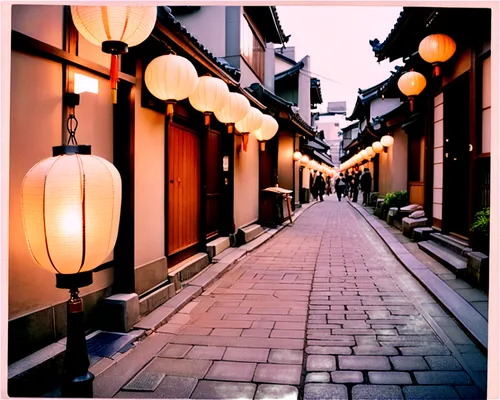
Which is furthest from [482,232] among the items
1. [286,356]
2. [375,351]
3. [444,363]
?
[286,356]

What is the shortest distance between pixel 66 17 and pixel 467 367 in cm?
593

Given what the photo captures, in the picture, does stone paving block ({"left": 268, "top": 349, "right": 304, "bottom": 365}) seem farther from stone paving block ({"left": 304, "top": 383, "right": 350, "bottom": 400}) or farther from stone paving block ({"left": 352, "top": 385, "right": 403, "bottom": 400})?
stone paving block ({"left": 352, "top": 385, "right": 403, "bottom": 400})

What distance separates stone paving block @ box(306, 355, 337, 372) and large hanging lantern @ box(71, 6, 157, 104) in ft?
12.3

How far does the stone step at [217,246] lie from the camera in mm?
10141

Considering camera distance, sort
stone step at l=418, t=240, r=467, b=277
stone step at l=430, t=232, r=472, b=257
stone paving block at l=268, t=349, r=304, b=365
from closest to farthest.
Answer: stone paving block at l=268, t=349, r=304, b=365 → stone step at l=418, t=240, r=467, b=277 → stone step at l=430, t=232, r=472, b=257

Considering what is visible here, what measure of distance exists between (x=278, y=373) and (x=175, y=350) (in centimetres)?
141

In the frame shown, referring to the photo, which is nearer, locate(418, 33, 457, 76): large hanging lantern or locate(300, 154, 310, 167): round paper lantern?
locate(418, 33, 457, 76): large hanging lantern

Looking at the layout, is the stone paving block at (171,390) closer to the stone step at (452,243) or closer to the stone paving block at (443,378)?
the stone paving block at (443,378)

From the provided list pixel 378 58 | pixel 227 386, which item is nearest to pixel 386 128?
pixel 378 58

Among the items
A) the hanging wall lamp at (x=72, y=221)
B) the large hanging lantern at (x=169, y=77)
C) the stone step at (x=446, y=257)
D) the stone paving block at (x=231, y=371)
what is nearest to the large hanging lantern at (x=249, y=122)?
the large hanging lantern at (x=169, y=77)

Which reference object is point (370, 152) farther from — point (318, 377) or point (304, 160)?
point (318, 377)

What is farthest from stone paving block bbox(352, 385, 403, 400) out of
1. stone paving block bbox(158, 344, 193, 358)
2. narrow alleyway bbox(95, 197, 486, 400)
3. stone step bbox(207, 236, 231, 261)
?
stone step bbox(207, 236, 231, 261)

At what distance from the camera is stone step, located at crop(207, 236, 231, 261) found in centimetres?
1014

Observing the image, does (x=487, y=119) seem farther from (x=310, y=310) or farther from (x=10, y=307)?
(x=10, y=307)
